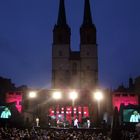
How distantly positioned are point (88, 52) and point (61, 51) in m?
5.91

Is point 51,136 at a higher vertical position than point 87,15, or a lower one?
lower

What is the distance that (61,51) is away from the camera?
7700cm

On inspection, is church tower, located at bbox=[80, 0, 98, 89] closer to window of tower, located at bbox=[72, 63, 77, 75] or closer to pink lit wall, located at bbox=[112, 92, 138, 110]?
window of tower, located at bbox=[72, 63, 77, 75]

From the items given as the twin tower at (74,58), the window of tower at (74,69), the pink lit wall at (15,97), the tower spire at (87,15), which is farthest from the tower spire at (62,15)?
the pink lit wall at (15,97)

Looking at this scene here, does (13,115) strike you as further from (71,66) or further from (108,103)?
(71,66)

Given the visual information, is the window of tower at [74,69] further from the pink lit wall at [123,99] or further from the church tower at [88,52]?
the pink lit wall at [123,99]

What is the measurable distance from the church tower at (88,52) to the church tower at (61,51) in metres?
3.29

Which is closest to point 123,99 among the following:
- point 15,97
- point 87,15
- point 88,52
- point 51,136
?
point 15,97

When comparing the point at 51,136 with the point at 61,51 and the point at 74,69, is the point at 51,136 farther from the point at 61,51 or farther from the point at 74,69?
the point at 61,51

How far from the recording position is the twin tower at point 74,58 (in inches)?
2928

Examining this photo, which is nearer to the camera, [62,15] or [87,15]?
[87,15]

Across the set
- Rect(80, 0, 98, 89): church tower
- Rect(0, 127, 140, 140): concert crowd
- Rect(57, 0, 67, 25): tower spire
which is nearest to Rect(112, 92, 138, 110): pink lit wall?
Rect(80, 0, 98, 89): church tower

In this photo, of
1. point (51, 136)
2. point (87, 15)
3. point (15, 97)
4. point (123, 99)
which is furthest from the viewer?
point (87, 15)

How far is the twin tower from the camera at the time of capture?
74375 mm
